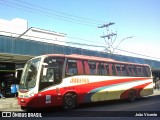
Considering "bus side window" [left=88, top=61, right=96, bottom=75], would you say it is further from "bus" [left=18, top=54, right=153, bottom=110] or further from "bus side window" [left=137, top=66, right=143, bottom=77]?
"bus side window" [left=137, top=66, right=143, bottom=77]

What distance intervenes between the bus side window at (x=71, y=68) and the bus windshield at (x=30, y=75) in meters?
1.80

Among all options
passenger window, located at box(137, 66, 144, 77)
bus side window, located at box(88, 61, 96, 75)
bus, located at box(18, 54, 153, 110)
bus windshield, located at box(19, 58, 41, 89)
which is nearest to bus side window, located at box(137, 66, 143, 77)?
passenger window, located at box(137, 66, 144, 77)

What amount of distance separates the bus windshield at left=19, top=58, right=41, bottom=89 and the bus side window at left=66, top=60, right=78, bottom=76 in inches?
71.0

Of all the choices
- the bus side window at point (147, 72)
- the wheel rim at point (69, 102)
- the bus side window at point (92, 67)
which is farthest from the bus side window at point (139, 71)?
the wheel rim at point (69, 102)

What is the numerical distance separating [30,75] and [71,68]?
253cm

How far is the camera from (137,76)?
2228 cm

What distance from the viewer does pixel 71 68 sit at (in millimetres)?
15977

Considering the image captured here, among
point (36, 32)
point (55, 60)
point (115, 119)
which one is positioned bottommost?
point (115, 119)

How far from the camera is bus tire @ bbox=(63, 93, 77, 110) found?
1544cm

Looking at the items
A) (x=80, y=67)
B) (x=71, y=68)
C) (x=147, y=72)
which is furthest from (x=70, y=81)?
(x=147, y=72)

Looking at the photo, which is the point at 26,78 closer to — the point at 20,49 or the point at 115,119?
→ the point at 115,119

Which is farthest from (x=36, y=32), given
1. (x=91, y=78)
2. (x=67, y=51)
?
(x=91, y=78)

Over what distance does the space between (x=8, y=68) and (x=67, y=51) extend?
218 inches

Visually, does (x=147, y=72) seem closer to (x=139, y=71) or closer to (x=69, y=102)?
(x=139, y=71)
